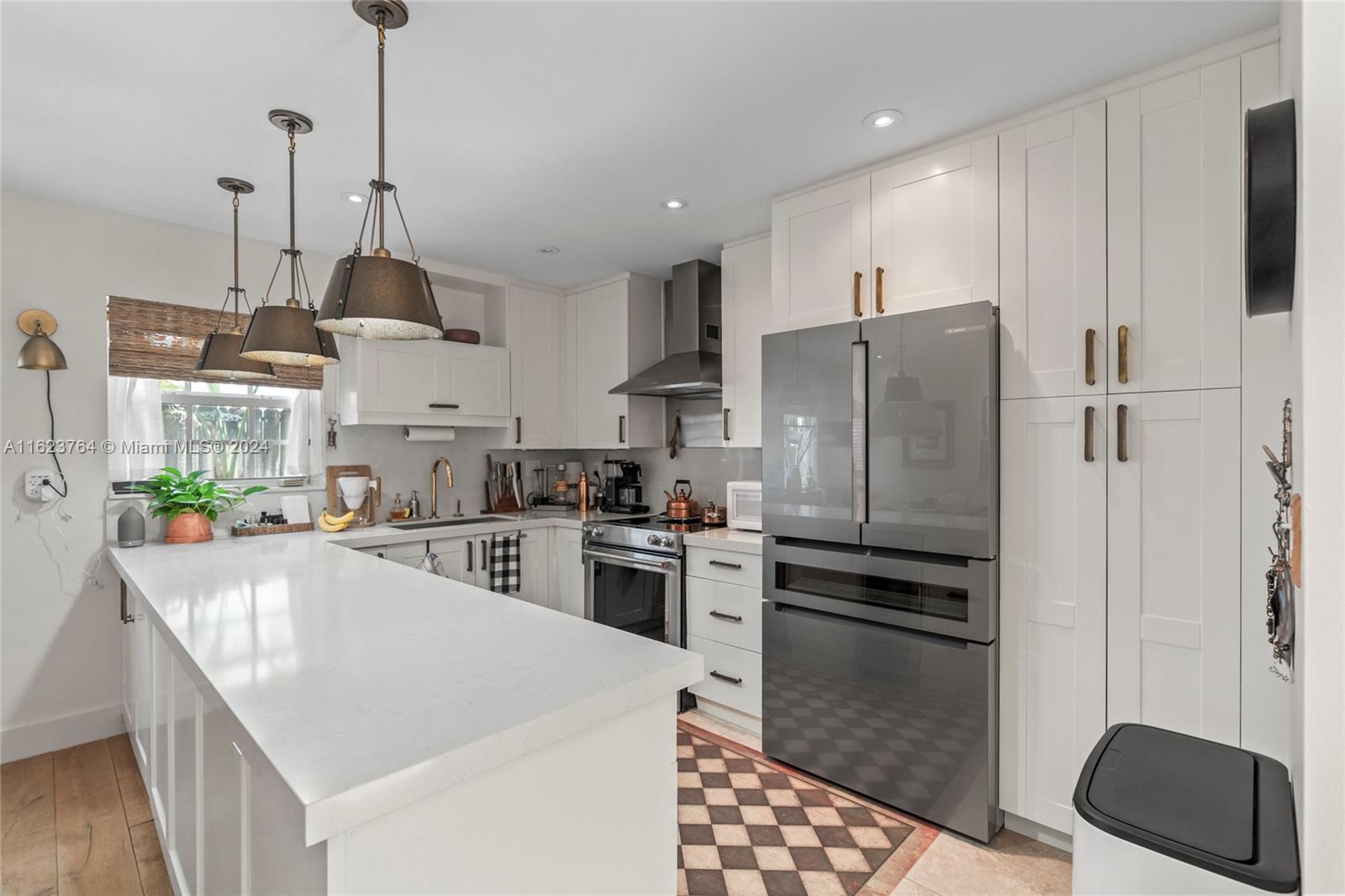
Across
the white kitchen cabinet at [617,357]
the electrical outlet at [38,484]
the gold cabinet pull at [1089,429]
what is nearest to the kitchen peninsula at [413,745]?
the gold cabinet pull at [1089,429]

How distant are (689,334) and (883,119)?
1.77 meters

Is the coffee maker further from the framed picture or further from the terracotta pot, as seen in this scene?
the framed picture

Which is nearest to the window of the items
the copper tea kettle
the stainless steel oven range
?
the stainless steel oven range

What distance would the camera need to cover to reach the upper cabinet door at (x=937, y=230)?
226cm

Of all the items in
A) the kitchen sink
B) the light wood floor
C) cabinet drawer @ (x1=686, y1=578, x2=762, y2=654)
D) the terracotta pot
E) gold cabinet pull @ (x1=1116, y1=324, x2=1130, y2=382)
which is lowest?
the light wood floor

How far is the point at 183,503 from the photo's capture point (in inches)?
118

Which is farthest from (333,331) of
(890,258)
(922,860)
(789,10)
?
(922,860)

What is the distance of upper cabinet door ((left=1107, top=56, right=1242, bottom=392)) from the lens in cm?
182

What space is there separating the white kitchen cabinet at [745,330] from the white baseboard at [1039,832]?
187 centimetres

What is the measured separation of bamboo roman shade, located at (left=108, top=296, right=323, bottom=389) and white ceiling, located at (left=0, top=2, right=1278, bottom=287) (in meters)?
0.47

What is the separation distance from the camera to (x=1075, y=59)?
6.19 feet

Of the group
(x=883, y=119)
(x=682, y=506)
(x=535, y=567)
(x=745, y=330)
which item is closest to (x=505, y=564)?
(x=535, y=567)

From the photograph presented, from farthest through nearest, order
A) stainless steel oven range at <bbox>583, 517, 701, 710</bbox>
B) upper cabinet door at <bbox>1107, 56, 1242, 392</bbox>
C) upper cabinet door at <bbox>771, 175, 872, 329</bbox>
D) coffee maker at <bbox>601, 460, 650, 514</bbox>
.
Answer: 1. coffee maker at <bbox>601, 460, 650, 514</bbox>
2. stainless steel oven range at <bbox>583, 517, 701, 710</bbox>
3. upper cabinet door at <bbox>771, 175, 872, 329</bbox>
4. upper cabinet door at <bbox>1107, 56, 1242, 392</bbox>

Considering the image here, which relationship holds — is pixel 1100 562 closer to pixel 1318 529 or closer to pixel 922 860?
pixel 922 860
